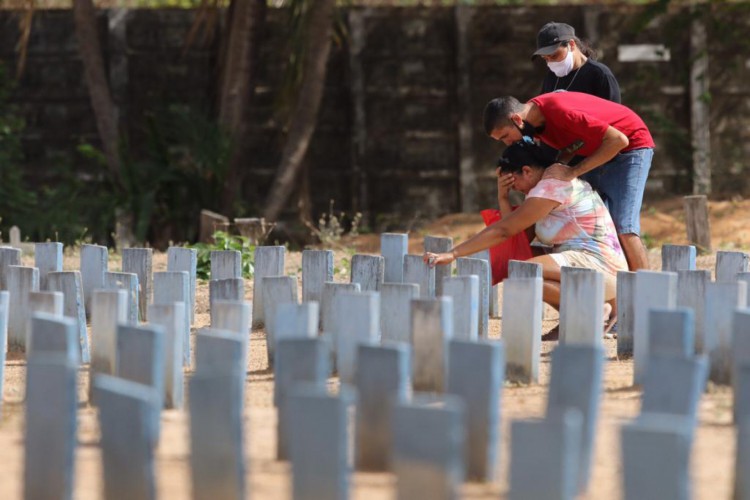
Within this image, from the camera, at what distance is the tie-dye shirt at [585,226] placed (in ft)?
20.5

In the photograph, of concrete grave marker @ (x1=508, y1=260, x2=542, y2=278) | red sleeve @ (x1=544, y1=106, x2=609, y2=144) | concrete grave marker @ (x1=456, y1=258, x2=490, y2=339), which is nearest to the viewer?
concrete grave marker @ (x1=508, y1=260, x2=542, y2=278)

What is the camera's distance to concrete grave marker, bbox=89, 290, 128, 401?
14.8 feet

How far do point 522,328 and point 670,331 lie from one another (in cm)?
88

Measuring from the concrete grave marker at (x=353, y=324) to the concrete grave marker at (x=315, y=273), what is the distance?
73.9 inches

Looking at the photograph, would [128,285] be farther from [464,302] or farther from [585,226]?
[585,226]

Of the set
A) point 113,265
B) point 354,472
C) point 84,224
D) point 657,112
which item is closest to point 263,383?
point 354,472

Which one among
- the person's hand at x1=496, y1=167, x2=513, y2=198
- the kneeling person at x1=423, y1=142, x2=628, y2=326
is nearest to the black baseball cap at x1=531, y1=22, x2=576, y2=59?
the kneeling person at x1=423, y1=142, x2=628, y2=326

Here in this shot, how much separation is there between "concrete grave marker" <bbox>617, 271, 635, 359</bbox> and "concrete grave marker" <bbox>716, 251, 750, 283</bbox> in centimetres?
75

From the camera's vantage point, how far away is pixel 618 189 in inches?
256

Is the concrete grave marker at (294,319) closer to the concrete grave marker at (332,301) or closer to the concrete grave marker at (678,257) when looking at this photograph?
the concrete grave marker at (332,301)

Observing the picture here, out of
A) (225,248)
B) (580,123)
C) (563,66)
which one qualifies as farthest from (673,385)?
(225,248)

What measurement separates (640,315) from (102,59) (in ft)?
26.3

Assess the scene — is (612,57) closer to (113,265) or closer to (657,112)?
(657,112)

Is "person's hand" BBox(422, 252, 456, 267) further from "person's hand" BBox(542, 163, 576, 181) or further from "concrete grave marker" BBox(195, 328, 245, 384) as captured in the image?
"concrete grave marker" BBox(195, 328, 245, 384)
